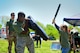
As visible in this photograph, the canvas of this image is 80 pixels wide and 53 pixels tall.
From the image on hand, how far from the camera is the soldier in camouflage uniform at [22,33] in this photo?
942 centimetres

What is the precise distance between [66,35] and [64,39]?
0.16 m

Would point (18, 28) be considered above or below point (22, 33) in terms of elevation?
above

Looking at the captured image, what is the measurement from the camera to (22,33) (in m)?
9.53

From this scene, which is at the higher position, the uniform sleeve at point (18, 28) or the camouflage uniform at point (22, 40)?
the uniform sleeve at point (18, 28)

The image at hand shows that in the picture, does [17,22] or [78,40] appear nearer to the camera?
[17,22]

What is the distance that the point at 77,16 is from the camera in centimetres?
1825

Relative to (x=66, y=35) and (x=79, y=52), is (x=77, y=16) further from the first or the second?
(x=66, y=35)

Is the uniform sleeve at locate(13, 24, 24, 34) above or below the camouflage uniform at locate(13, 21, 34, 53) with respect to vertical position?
above

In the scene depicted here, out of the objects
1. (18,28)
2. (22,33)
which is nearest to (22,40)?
(22,33)

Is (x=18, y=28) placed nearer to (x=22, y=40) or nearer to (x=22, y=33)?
(x=22, y=33)

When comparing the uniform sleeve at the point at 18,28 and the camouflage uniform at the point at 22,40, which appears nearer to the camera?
the uniform sleeve at the point at 18,28

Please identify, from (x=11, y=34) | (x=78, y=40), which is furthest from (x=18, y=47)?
(x=78, y=40)

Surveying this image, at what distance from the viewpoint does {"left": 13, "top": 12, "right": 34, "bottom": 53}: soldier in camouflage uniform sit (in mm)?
9422

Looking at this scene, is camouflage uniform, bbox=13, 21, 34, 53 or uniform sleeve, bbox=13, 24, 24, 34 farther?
camouflage uniform, bbox=13, 21, 34, 53
